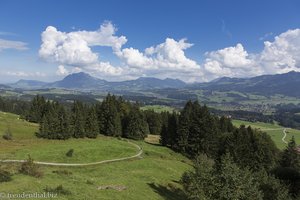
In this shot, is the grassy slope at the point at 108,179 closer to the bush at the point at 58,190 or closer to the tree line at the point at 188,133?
the bush at the point at 58,190

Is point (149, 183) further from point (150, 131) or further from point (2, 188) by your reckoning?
point (150, 131)

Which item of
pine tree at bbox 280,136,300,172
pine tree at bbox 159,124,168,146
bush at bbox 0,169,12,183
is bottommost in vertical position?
pine tree at bbox 280,136,300,172

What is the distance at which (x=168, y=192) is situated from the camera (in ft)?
150

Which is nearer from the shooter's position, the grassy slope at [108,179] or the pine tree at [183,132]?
the grassy slope at [108,179]

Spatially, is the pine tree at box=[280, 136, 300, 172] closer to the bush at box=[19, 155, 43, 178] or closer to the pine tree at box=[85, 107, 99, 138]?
the pine tree at box=[85, 107, 99, 138]

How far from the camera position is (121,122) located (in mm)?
117438

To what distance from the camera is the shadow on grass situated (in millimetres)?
42844

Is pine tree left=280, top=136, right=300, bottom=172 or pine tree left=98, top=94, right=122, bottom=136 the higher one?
pine tree left=98, top=94, right=122, bottom=136

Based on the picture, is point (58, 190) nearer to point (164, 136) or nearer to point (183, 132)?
point (183, 132)

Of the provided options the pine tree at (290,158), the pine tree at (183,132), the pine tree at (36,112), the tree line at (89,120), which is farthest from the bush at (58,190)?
the pine tree at (36,112)

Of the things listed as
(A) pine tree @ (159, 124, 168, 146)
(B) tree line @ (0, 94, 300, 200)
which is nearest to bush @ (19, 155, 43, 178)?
(B) tree line @ (0, 94, 300, 200)

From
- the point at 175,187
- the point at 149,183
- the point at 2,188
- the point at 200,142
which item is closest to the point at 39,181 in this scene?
the point at 2,188

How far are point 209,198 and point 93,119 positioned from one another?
74.0 meters

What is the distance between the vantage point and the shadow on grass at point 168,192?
42.8 m
